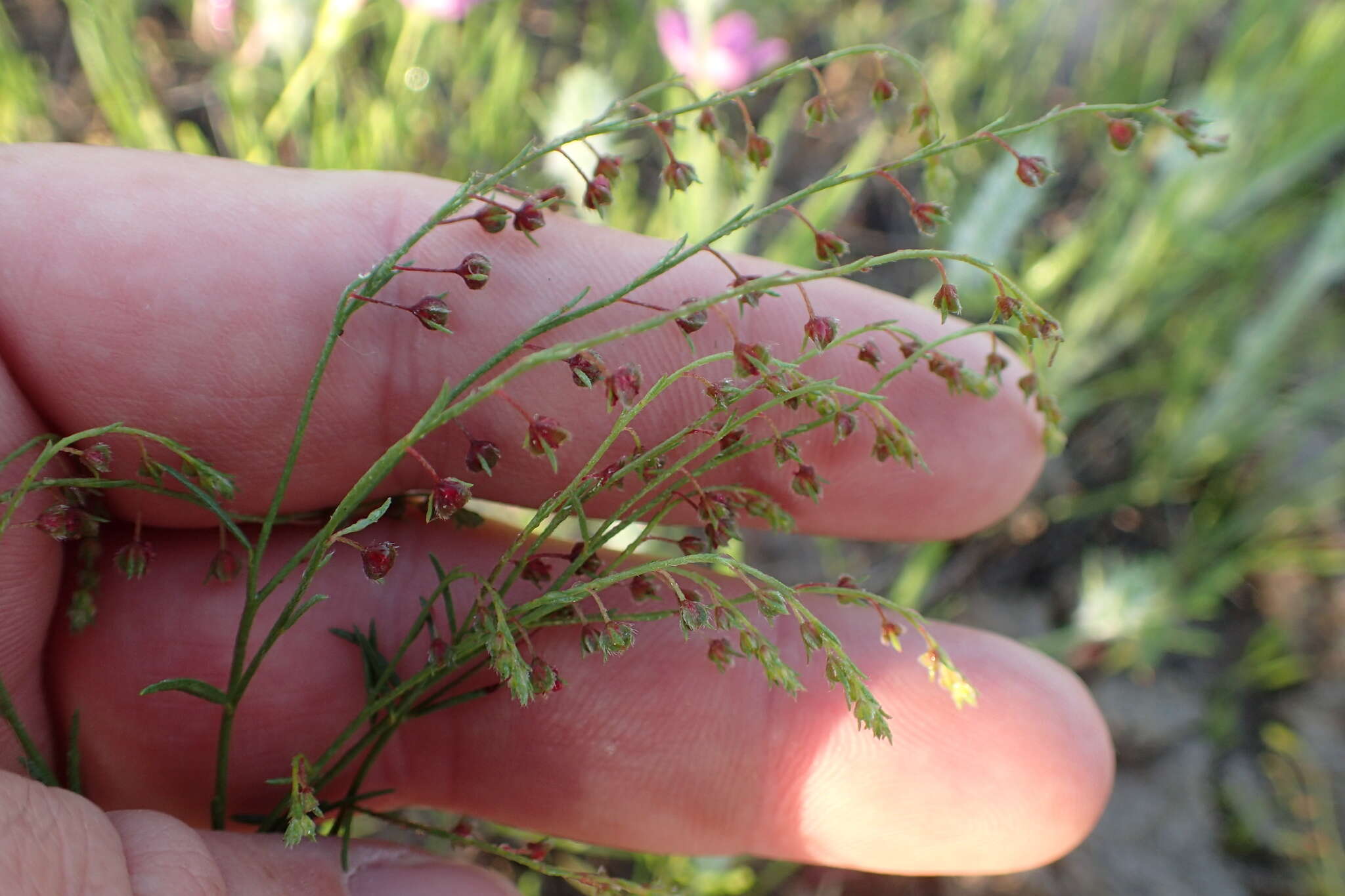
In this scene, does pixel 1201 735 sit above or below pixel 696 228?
below

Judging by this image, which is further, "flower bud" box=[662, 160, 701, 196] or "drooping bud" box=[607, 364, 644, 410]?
"flower bud" box=[662, 160, 701, 196]

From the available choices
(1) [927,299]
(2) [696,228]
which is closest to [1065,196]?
(1) [927,299]

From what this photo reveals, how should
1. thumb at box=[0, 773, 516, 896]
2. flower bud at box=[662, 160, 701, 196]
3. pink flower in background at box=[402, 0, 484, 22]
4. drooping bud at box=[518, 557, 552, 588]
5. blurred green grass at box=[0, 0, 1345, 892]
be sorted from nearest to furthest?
→ thumb at box=[0, 773, 516, 896] → flower bud at box=[662, 160, 701, 196] → drooping bud at box=[518, 557, 552, 588] → pink flower in background at box=[402, 0, 484, 22] → blurred green grass at box=[0, 0, 1345, 892]

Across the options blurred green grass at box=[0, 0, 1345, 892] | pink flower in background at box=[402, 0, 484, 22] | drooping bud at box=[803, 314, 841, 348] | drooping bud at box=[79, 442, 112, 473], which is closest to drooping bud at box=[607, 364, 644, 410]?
drooping bud at box=[803, 314, 841, 348]

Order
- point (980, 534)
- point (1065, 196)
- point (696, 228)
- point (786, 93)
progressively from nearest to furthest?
point (696, 228), point (980, 534), point (786, 93), point (1065, 196)

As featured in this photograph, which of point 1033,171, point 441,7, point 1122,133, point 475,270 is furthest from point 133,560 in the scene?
point 441,7

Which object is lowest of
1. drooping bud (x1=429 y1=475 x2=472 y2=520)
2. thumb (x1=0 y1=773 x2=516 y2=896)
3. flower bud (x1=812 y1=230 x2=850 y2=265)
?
thumb (x1=0 y1=773 x2=516 y2=896)

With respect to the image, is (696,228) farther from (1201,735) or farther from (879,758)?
(1201,735)

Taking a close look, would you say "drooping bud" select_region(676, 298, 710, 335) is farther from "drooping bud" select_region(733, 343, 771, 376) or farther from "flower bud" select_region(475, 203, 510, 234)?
"flower bud" select_region(475, 203, 510, 234)
